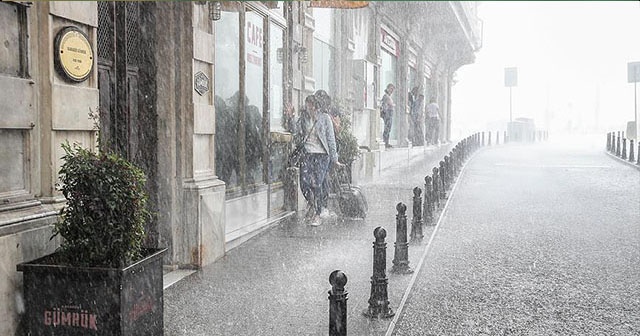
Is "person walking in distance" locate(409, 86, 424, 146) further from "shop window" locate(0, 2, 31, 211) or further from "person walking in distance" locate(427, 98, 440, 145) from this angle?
"shop window" locate(0, 2, 31, 211)

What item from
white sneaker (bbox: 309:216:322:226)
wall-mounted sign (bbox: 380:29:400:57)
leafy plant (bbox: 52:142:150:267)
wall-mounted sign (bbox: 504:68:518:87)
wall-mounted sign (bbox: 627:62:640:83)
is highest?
wall-mounted sign (bbox: 504:68:518:87)

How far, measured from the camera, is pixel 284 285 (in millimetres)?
6316

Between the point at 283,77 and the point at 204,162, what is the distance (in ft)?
12.8

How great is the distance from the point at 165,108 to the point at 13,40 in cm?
240

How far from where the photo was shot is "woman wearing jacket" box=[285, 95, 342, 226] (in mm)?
9656

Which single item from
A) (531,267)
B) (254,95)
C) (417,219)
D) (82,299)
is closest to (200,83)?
(254,95)

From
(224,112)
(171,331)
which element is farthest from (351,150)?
(171,331)

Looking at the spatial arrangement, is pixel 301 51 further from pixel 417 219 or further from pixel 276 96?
pixel 417 219

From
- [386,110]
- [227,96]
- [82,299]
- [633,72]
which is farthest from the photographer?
[633,72]

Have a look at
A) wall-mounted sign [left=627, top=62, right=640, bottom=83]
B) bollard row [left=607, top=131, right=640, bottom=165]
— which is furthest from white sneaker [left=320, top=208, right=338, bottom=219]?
wall-mounted sign [left=627, top=62, right=640, bottom=83]

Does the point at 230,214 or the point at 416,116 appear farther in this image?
the point at 416,116

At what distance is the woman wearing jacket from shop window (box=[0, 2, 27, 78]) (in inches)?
208

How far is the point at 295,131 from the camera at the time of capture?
36.2ft

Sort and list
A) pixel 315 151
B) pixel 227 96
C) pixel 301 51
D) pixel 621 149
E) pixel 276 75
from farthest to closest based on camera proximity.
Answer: pixel 621 149, pixel 301 51, pixel 276 75, pixel 315 151, pixel 227 96
